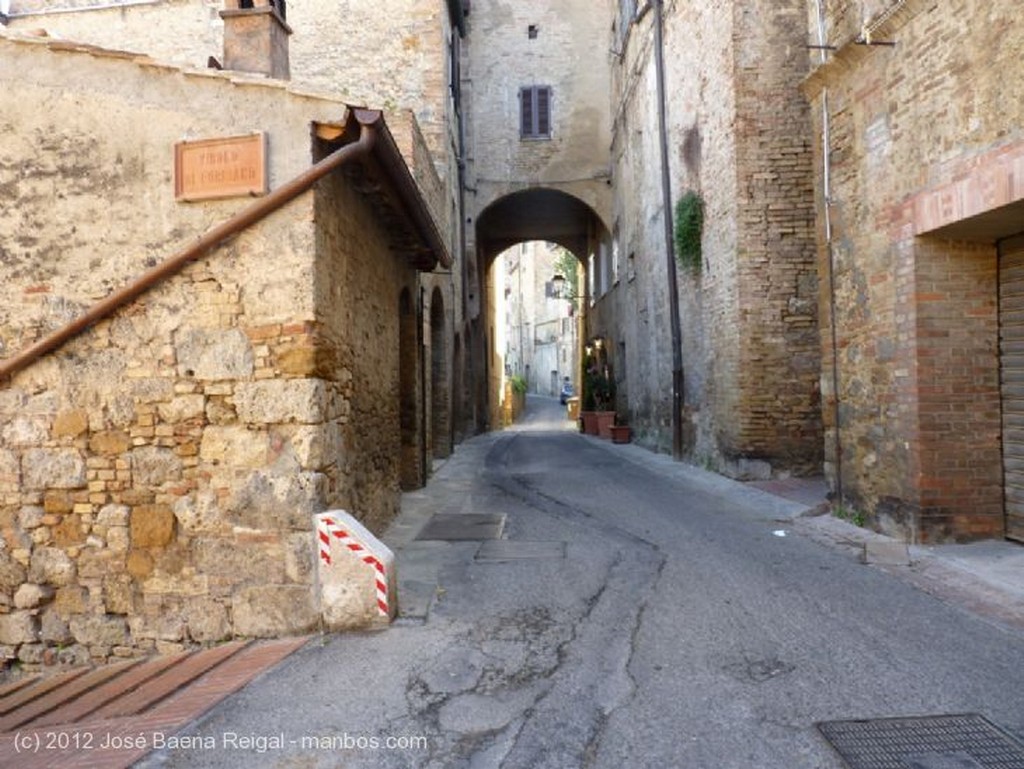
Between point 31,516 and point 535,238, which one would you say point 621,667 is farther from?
point 535,238

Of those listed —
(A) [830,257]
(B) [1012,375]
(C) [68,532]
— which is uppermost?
(A) [830,257]

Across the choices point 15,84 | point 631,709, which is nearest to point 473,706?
point 631,709

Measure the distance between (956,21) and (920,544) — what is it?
3.85 metres

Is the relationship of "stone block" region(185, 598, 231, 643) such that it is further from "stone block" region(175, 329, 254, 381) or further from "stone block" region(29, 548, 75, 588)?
"stone block" region(175, 329, 254, 381)

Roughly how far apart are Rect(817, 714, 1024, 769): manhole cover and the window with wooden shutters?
19.0m

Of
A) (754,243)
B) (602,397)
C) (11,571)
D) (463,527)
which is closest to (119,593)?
(11,571)

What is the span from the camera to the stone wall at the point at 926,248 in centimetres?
488

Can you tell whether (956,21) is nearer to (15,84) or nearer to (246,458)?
(246,458)

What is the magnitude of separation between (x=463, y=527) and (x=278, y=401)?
10.2 ft

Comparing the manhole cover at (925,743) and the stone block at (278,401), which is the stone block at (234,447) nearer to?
the stone block at (278,401)

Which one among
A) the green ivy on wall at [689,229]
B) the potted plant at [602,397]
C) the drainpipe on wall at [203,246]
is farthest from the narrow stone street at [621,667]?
the potted plant at [602,397]

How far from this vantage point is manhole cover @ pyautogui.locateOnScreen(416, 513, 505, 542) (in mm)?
6637

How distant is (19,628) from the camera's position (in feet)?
15.4

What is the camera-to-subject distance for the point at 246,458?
14.5 ft
